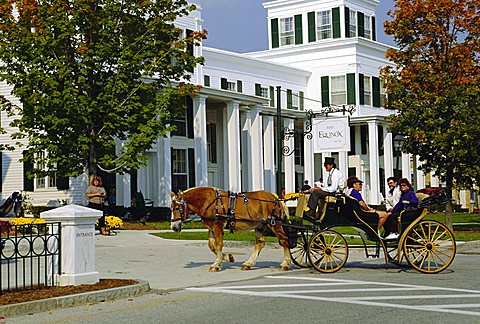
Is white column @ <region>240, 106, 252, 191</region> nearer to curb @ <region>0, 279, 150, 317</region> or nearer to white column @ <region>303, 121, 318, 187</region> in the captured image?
white column @ <region>303, 121, 318, 187</region>

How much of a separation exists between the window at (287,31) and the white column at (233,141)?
53.5 ft

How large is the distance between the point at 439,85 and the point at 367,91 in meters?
26.0

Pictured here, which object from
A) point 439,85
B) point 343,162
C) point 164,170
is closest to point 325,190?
point 439,85

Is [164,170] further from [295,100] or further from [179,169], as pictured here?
[295,100]

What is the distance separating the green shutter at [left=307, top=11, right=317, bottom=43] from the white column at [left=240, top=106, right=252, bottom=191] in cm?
1344

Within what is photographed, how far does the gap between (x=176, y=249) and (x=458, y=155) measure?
11.9m

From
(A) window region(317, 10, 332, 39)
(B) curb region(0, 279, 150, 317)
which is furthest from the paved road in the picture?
(A) window region(317, 10, 332, 39)

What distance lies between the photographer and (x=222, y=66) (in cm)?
4797

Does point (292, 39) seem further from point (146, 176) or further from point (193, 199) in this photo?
point (193, 199)

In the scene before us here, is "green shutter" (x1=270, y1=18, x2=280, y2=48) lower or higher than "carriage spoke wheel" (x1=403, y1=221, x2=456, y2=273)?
higher

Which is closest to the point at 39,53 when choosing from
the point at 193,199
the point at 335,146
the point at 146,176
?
the point at 146,176

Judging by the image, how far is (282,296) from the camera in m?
12.0

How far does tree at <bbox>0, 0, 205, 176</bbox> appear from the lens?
28547mm

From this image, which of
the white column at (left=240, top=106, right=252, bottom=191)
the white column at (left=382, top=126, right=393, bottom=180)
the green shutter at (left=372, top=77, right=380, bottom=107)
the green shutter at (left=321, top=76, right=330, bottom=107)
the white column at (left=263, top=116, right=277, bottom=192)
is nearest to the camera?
the white column at (left=240, top=106, right=252, bottom=191)
